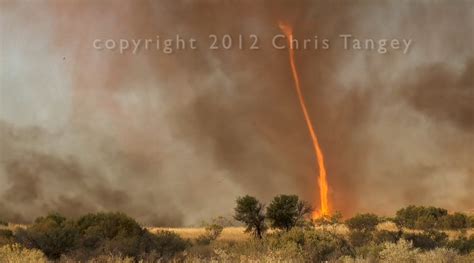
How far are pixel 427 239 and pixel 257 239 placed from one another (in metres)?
13.2

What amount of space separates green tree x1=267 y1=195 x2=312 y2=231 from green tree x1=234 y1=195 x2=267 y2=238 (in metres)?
0.82

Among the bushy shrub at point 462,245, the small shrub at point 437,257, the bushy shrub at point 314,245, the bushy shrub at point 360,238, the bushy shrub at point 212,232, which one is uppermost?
the bushy shrub at point 212,232

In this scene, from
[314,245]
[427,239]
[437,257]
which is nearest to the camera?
[437,257]

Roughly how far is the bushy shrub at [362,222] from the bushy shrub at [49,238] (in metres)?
24.6

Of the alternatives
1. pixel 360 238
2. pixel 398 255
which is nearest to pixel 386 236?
pixel 360 238

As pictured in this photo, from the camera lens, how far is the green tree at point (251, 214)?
4900cm

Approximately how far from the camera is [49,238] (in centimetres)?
3578

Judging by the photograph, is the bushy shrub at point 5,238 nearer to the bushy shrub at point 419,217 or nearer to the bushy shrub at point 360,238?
the bushy shrub at point 360,238

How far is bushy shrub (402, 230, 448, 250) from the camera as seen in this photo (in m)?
43.3

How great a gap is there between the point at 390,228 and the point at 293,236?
21594 millimetres

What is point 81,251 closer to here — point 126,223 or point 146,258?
point 146,258

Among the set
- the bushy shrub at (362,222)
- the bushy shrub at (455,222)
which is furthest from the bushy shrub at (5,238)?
the bushy shrub at (455,222)

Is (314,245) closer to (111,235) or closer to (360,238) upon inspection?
(360,238)

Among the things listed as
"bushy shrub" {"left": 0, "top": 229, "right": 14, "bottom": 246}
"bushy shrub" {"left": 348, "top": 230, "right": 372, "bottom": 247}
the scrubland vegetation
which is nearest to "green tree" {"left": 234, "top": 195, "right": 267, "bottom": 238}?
the scrubland vegetation
